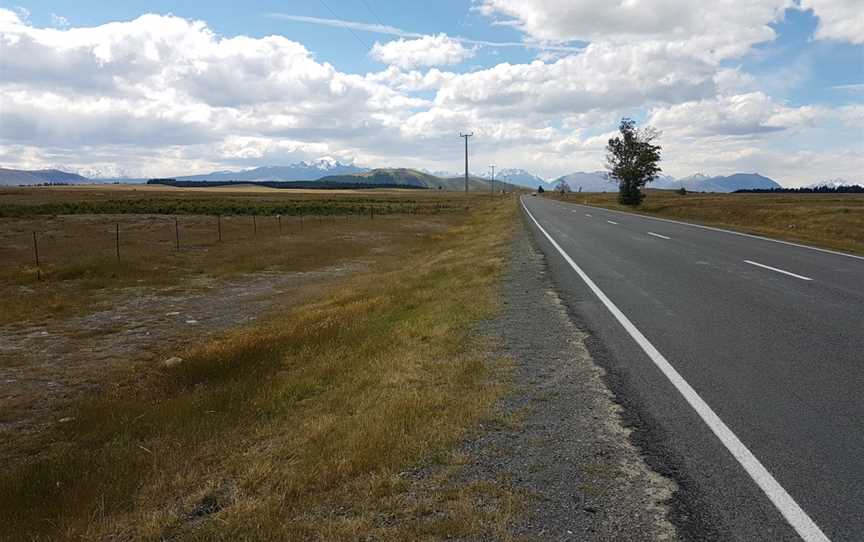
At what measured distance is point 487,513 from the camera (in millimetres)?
3473

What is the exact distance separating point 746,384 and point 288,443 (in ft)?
14.1

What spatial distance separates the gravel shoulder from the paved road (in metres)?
0.17

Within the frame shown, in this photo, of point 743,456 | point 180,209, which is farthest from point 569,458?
point 180,209

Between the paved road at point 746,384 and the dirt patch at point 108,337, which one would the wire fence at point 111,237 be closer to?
the dirt patch at point 108,337

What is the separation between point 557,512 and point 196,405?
5.21 metres

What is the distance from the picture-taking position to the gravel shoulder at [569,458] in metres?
3.34

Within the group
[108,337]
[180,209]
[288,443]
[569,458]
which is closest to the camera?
[569,458]

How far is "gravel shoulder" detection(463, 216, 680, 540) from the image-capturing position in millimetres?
3336

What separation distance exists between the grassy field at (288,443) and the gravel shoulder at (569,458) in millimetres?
198

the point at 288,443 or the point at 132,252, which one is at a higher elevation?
the point at 132,252

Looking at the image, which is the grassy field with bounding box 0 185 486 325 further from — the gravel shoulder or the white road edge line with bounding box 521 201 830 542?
the white road edge line with bounding box 521 201 830 542

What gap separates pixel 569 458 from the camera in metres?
4.15

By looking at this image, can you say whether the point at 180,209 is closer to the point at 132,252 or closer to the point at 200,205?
the point at 200,205

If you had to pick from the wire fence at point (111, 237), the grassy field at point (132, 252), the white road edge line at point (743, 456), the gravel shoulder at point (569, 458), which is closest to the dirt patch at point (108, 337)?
the grassy field at point (132, 252)
